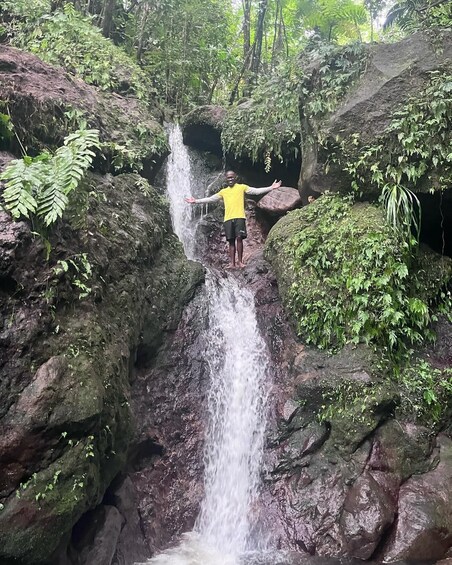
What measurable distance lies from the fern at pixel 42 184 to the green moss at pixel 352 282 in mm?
4218

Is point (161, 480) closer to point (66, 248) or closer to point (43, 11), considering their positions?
point (66, 248)

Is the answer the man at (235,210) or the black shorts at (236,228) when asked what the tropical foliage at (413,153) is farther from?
the black shorts at (236,228)

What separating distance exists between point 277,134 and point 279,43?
1022 centimetres

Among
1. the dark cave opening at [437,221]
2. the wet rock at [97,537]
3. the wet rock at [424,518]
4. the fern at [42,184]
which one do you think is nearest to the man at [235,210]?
the dark cave opening at [437,221]

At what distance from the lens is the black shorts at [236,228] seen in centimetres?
980

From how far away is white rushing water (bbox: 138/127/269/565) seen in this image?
19.4 ft

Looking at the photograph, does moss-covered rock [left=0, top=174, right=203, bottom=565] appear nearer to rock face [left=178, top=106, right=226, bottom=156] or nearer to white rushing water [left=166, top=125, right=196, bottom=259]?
white rushing water [left=166, top=125, right=196, bottom=259]

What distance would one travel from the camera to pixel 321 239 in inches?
320

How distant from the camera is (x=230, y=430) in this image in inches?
277

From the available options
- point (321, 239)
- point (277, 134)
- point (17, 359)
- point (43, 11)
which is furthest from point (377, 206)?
point (43, 11)

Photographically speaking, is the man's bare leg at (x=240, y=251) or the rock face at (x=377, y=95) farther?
the man's bare leg at (x=240, y=251)

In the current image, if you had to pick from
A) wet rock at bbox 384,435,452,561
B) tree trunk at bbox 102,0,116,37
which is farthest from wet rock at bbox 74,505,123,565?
tree trunk at bbox 102,0,116,37

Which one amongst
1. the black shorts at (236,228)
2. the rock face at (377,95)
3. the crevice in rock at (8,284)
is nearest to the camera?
the crevice in rock at (8,284)

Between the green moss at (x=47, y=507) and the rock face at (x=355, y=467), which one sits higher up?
the green moss at (x=47, y=507)
